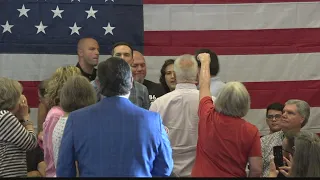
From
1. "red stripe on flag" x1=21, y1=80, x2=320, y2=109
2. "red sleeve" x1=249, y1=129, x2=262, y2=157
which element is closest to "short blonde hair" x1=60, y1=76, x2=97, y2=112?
"red sleeve" x1=249, y1=129, x2=262, y2=157

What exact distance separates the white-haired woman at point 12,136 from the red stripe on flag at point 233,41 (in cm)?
206

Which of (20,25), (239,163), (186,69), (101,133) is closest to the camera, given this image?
(101,133)

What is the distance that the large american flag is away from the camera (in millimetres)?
5590

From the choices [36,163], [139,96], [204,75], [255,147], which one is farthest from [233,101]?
[36,163]

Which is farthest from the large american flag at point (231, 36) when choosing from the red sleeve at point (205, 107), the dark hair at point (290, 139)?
the red sleeve at point (205, 107)

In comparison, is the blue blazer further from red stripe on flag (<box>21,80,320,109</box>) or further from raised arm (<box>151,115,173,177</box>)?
red stripe on flag (<box>21,80,320,109</box>)

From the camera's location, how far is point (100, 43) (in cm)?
559

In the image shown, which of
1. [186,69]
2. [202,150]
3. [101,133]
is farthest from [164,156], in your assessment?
[186,69]

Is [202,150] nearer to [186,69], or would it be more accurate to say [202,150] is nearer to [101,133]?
[186,69]

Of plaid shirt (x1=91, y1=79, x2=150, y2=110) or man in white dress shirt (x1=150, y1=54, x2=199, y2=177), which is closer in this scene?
man in white dress shirt (x1=150, y1=54, x2=199, y2=177)

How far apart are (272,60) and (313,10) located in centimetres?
55

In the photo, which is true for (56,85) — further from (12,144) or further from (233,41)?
(233,41)

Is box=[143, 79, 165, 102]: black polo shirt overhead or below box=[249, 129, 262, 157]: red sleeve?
overhead

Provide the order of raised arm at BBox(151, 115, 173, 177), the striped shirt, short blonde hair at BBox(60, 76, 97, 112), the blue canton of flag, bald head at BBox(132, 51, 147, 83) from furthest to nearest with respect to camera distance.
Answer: the blue canton of flag
bald head at BBox(132, 51, 147, 83)
the striped shirt
short blonde hair at BBox(60, 76, 97, 112)
raised arm at BBox(151, 115, 173, 177)
